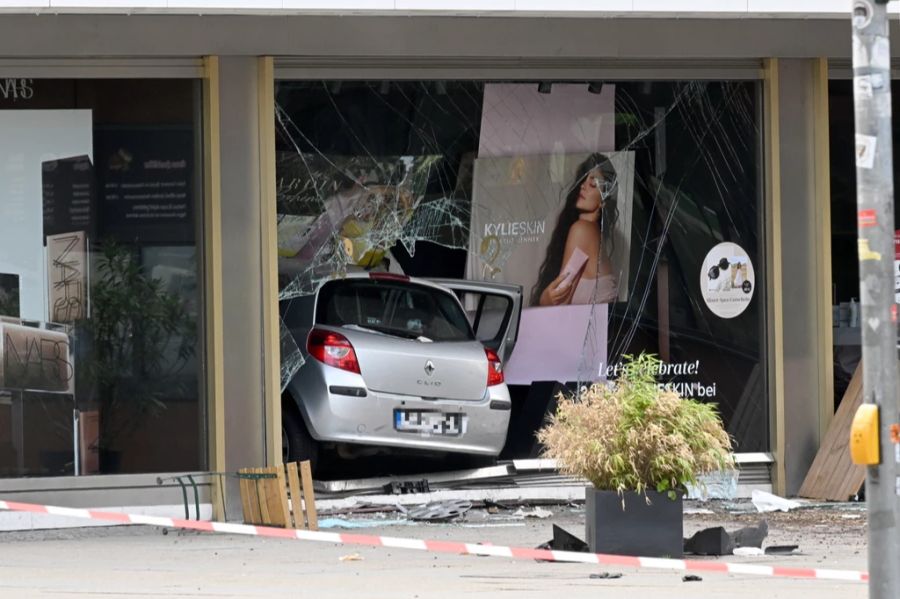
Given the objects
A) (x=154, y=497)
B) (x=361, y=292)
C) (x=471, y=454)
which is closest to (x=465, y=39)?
(x=361, y=292)

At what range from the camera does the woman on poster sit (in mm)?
13516

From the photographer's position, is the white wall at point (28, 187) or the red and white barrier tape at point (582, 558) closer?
the red and white barrier tape at point (582, 558)

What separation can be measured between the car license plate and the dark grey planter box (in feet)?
10.2

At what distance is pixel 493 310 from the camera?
13.5 meters

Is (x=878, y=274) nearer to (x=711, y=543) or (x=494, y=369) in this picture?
(x=711, y=543)

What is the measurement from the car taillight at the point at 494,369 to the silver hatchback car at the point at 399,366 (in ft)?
0.04

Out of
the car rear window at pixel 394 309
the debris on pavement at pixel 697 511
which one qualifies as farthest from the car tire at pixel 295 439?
the debris on pavement at pixel 697 511

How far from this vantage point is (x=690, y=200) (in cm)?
1359

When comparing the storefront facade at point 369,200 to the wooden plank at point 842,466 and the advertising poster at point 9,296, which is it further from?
the wooden plank at point 842,466

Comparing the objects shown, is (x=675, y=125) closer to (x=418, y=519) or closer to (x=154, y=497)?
(x=418, y=519)

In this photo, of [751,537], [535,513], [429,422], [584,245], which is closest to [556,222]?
[584,245]

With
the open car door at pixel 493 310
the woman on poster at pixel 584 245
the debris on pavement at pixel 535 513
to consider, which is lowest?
the debris on pavement at pixel 535 513

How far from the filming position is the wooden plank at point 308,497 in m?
11.6

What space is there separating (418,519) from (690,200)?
3575 mm
